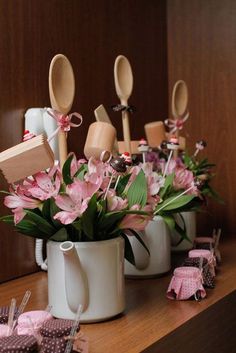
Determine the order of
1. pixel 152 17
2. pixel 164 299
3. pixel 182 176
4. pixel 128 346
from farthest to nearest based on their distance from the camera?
pixel 152 17, pixel 182 176, pixel 164 299, pixel 128 346

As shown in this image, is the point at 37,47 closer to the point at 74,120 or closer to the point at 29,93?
the point at 29,93

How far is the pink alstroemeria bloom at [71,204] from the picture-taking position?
0.79 metres

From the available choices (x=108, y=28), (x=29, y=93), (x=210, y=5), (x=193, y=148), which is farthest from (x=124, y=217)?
(x=210, y=5)

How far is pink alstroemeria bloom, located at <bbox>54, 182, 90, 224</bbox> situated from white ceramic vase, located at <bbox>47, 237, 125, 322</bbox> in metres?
0.05

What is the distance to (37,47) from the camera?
119 cm

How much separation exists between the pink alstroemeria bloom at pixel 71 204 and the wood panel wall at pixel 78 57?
33cm

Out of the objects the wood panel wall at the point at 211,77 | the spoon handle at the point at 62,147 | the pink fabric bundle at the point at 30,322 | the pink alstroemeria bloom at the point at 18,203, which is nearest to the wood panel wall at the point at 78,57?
the wood panel wall at the point at 211,77

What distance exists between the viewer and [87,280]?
836mm

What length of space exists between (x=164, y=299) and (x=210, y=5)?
1.03 m

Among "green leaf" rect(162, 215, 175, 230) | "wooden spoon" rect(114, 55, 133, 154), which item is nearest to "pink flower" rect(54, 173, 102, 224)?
"green leaf" rect(162, 215, 175, 230)

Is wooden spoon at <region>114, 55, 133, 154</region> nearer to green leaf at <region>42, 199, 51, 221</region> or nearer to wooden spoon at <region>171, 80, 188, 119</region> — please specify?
wooden spoon at <region>171, 80, 188, 119</region>

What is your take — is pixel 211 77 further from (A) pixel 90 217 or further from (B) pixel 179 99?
(A) pixel 90 217

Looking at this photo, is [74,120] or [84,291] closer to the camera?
[84,291]

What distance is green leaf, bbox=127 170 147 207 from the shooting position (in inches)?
34.6
